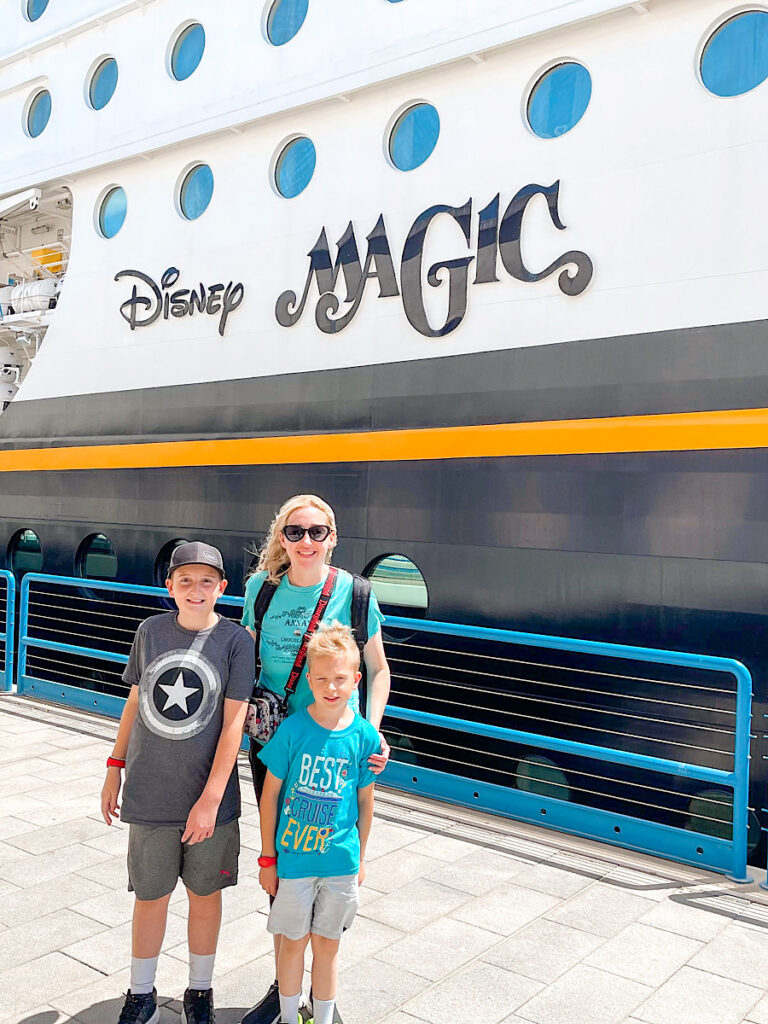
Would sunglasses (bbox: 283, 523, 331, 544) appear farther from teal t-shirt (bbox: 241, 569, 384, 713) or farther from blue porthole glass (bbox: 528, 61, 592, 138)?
blue porthole glass (bbox: 528, 61, 592, 138)

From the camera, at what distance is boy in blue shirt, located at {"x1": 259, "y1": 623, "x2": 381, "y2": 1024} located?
2584mm

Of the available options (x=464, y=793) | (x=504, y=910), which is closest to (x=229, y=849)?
(x=504, y=910)

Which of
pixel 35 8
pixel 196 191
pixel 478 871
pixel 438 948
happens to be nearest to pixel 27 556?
pixel 196 191

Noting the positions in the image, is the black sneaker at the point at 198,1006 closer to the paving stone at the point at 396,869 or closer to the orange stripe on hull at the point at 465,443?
the paving stone at the point at 396,869

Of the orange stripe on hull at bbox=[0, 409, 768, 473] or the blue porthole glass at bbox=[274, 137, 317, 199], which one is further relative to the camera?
the blue porthole glass at bbox=[274, 137, 317, 199]

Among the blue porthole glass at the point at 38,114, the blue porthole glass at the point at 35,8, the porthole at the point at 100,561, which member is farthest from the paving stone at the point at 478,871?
the blue porthole glass at the point at 35,8

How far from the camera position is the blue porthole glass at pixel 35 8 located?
9.13 metres

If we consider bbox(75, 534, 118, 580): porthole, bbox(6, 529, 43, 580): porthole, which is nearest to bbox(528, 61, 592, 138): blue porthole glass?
bbox(75, 534, 118, 580): porthole

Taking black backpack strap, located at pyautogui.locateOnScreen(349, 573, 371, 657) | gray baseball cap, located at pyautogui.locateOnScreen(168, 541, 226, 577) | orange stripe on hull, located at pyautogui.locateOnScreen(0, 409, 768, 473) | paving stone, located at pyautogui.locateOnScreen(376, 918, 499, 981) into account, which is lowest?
paving stone, located at pyautogui.locateOnScreen(376, 918, 499, 981)

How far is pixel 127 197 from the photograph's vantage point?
8.09m

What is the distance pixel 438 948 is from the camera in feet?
11.1

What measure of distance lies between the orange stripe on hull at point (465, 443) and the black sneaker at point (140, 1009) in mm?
3497

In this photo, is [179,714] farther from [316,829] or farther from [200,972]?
[200,972]

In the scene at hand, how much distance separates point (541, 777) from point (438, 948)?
217 centimetres
